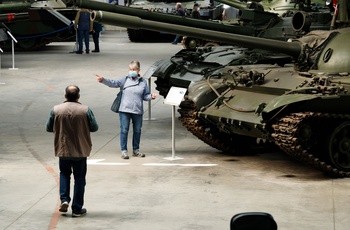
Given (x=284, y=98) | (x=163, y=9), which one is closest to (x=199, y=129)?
(x=284, y=98)

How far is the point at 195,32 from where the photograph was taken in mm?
12969

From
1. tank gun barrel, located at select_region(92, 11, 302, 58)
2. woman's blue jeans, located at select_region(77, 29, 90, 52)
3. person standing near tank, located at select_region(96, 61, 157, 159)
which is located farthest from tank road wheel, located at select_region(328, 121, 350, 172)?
woman's blue jeans, located at select_region(77, 29, 90, 52)

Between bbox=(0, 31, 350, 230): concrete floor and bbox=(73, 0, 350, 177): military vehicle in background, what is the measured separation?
46 centimetres

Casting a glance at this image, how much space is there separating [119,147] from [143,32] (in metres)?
22.1

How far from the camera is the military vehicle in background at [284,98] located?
12109 millimetres

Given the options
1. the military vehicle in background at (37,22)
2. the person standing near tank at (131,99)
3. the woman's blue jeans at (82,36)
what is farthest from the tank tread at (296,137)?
the woman's blue jeans at (82,36)

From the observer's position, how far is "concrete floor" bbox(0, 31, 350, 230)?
1002cm

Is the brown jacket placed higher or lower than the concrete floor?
higher

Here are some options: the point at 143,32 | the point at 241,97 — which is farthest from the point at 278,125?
the point at 143,32

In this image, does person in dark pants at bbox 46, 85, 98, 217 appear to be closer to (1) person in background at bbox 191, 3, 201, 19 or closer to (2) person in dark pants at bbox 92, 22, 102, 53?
(2) person in dark pants at bbox 92, 22, 102, 53

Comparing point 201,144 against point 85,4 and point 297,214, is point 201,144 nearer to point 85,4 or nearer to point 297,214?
point 85,4

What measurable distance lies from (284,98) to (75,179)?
357 centimetres

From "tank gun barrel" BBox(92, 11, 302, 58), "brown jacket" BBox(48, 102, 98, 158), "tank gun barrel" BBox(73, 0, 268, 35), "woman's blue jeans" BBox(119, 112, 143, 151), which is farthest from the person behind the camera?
"woman's blue jeans" BBox(119, 112, 143, 151)

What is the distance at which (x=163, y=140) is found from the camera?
15711 millimetres
